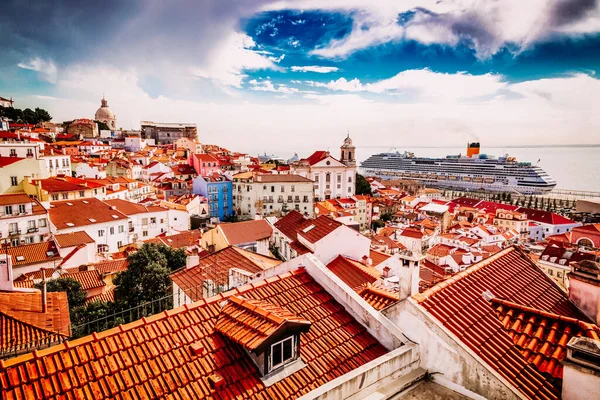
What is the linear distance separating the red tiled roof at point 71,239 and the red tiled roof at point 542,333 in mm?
24246

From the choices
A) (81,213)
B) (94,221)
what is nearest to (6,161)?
(81,213)

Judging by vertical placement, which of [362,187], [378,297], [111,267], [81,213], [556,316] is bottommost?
[111,267]

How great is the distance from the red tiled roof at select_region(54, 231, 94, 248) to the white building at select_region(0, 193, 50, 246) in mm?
2684

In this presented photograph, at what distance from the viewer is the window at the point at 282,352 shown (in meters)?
3.71

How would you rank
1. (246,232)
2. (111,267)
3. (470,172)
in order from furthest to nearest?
(470,172) → (111,267) → (246,232)

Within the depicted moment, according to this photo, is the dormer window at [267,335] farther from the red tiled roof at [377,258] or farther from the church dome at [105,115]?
the church dome at [105,115]

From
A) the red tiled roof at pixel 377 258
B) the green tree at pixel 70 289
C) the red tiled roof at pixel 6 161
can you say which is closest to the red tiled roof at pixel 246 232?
the red tiled roof at pixel 377 258

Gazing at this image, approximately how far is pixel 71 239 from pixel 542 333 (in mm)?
25589

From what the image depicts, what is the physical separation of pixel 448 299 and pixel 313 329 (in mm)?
1924

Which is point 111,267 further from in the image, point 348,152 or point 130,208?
point 348,152

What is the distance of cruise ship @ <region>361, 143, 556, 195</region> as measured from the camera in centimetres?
10156

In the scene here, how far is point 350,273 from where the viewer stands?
428 inches

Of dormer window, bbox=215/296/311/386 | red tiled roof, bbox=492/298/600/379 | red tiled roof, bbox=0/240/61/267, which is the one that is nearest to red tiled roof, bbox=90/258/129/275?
red tiled roof, bbox=0/240/61/267

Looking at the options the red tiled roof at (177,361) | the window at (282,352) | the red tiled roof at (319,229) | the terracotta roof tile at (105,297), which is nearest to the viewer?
the red tiled roof at (177,361)
